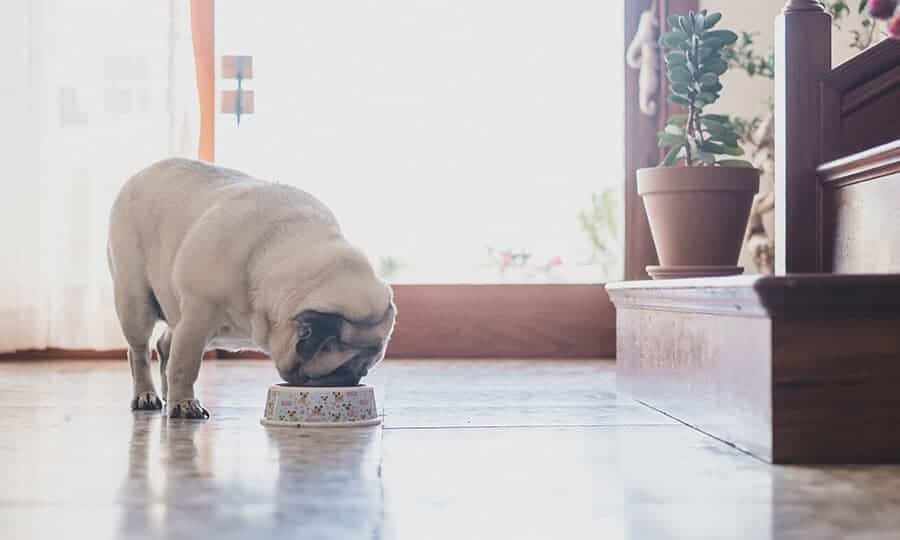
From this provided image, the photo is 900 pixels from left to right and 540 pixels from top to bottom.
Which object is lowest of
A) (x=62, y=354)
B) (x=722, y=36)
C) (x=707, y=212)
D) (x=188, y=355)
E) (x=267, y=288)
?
(x=62, y=354)

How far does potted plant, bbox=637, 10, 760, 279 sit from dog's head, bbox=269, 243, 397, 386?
40.7 inches

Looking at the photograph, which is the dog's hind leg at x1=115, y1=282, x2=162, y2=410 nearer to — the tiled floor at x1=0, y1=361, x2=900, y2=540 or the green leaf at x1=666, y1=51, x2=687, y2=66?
the tiled floor at x1=0, y1=361, x2=900, y2=540

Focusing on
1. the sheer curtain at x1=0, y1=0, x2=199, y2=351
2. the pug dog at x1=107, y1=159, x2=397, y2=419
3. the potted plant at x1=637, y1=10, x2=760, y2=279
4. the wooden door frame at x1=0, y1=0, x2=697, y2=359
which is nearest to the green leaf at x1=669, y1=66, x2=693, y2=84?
the potted plant at x1=637, y1=10, x2=760, y2=279

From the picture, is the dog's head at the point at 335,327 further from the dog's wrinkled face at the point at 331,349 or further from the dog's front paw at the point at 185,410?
the dog's front paw at the point at 185,410

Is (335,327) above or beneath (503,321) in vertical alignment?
above

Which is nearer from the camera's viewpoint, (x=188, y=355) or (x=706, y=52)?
(x=188, y=355)

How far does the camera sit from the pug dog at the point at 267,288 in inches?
69.7

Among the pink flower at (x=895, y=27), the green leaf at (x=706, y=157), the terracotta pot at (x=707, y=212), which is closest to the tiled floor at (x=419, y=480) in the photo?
the pink flower at (x=895, y=27)

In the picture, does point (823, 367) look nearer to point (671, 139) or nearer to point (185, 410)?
point (185, 410)

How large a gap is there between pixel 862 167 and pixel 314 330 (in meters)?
0.86

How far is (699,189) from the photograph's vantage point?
104 inches

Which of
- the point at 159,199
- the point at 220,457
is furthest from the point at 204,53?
the point at 220,457

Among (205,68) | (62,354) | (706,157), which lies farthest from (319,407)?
(205,68)

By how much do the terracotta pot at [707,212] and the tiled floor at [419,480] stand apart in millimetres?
647
